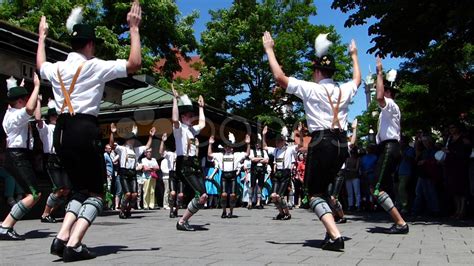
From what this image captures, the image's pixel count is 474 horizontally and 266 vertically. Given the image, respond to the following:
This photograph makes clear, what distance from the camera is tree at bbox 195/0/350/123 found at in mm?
32375

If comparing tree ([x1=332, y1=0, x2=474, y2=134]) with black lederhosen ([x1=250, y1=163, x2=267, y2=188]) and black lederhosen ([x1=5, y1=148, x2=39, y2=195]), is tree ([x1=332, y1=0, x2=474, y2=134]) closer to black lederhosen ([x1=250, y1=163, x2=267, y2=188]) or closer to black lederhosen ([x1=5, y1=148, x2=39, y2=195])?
black lederhosen ([x1=250, y1=163, x2=267, y2=188])

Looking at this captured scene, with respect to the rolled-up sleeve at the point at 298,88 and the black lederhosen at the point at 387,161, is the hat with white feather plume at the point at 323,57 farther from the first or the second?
the black lederhosen at the point at 387,161

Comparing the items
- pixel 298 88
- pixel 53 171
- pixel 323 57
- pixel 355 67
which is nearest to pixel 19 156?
pixel 53 171

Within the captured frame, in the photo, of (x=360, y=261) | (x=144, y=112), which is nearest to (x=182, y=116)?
(x=360, y=261)

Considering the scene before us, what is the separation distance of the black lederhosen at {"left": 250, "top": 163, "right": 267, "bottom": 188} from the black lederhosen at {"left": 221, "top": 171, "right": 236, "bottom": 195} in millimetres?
2805

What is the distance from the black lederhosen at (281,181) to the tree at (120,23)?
1726cm

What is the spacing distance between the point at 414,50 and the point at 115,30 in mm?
22143

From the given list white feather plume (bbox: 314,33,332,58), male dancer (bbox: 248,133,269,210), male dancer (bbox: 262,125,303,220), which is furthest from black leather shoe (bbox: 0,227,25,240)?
male dancer (bbox: 248,133,269,210)

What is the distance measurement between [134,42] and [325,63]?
2.34m

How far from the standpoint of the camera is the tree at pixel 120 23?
2656 centimetres

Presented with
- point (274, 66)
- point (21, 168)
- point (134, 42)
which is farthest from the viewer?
point (21, 168)

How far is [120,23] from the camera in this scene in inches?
1174

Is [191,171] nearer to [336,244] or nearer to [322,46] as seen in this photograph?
[322,46]

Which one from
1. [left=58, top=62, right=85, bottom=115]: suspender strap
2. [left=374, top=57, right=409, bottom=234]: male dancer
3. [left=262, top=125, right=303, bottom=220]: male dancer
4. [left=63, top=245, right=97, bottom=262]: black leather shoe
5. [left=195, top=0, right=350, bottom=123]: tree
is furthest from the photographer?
[left=195, top=0, right=350, bottom=123]: tree
